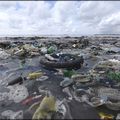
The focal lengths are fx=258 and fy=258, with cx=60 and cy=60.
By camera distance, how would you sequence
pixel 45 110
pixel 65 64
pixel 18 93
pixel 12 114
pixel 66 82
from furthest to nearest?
pixel 65 64, pixel 66 82, pixel 18 93, pixel 12 114, pixel 45 110

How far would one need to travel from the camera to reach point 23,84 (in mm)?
14086

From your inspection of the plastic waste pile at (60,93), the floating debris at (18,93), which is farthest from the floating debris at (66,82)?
the floating debris at (18,93)

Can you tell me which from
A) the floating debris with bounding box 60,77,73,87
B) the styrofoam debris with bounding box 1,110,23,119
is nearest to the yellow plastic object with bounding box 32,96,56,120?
the styrofoam debris with bounding box 1,110,23,119

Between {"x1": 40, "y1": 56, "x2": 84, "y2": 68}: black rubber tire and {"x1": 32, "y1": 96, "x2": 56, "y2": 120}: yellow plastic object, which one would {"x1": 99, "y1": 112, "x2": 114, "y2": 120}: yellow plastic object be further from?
{"x1": 40, "y1": 56, "x2": 84, "y2": 68}: black rubber tire

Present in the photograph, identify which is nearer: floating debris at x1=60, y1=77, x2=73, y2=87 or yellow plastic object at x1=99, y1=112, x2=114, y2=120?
yellow plastic object at x1=99, y1=112, x2=114, y2=120

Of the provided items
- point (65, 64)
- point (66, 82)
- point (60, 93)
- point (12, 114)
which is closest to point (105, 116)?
point (60, 93)

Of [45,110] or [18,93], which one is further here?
[18,93]

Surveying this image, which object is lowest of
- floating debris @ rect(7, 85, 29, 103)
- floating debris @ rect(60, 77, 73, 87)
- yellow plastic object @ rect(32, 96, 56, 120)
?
floating debris @ rect(7, 85, 29, 103)

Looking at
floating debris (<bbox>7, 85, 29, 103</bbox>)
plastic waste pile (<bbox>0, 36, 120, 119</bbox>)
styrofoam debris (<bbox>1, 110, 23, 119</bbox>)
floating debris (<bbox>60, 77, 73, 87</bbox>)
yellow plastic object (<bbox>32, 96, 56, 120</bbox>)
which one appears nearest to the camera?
yellow plastic object (<bbox>32, 96, 56, 120</bbox>)

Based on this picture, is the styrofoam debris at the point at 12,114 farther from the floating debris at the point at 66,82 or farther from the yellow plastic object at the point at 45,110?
the floating debris at the point at 66,82

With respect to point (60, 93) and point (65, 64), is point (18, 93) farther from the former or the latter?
point (65, 64)

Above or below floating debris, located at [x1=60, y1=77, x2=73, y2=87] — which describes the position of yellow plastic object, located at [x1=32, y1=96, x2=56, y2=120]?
above

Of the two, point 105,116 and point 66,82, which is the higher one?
point 66,82

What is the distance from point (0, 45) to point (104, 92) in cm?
2547
